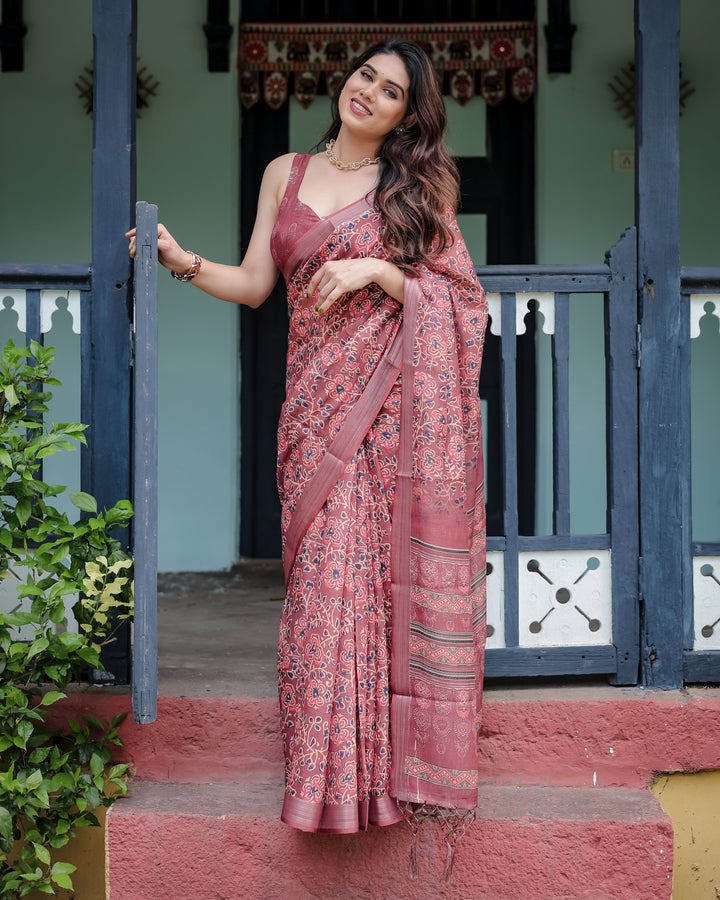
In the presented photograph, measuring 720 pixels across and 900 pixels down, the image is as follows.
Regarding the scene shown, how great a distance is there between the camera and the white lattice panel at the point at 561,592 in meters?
3.01

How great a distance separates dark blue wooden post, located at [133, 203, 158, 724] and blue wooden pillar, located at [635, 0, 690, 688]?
1467 mm

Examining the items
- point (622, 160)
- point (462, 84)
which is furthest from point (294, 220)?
point (622, 160)

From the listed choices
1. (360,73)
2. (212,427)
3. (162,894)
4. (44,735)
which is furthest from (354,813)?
(212,427)

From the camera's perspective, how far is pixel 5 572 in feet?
8.67

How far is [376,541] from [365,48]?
3358mm

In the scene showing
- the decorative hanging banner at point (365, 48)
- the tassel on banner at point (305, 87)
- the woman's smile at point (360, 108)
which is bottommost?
the woman's smile at point (360, 108)

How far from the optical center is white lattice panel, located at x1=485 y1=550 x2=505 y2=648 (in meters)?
3.00

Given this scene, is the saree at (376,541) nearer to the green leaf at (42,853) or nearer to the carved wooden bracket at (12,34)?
the green leaf at (42,853)

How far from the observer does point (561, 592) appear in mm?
3031

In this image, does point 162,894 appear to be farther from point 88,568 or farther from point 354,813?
point 88,568

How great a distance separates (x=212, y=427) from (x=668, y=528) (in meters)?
2.83

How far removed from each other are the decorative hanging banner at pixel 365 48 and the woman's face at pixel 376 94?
8.08ft

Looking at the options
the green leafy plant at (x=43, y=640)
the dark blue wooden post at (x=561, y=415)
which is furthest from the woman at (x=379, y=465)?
the green leafy plant at (x=43, y=640)

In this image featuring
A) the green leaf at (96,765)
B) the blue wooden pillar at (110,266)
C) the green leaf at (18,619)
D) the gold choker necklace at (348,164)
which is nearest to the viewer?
the green leaf at (18,619)
